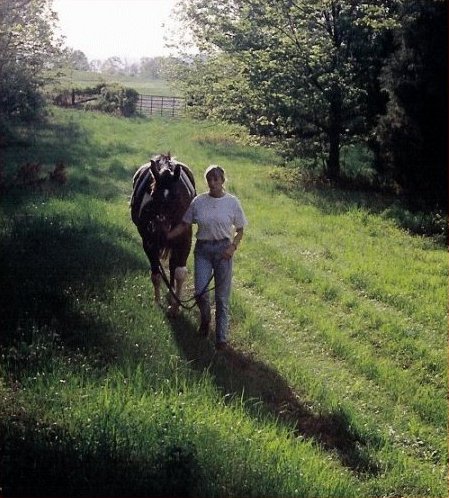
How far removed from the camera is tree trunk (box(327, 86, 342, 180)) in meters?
18.7

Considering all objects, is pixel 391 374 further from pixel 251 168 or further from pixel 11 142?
pixel 11 142

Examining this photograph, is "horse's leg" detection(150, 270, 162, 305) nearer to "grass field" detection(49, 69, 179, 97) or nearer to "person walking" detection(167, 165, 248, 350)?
"person walking" detection(167, 165, 248, 350)

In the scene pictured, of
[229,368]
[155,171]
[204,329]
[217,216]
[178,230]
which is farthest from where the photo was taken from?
[155,171]

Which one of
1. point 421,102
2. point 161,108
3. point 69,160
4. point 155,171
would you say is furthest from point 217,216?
point 161,108

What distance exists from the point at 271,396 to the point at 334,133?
1440 cm

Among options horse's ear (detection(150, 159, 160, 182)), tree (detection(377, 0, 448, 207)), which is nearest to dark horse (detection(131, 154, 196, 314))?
horse's ear (detection(150, 159, 160, 182))

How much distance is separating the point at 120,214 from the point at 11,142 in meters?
12.5

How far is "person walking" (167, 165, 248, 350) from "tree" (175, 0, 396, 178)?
11.6 m

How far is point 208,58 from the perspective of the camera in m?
25.3

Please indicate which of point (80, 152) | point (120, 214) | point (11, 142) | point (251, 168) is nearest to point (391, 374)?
point (120, 214)

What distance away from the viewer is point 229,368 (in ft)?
21.6

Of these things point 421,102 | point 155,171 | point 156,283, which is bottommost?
point 156,283

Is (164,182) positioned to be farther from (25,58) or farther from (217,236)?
(25,58)

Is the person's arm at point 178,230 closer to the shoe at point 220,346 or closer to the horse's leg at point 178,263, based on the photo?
the horse's leg at point 178,263
